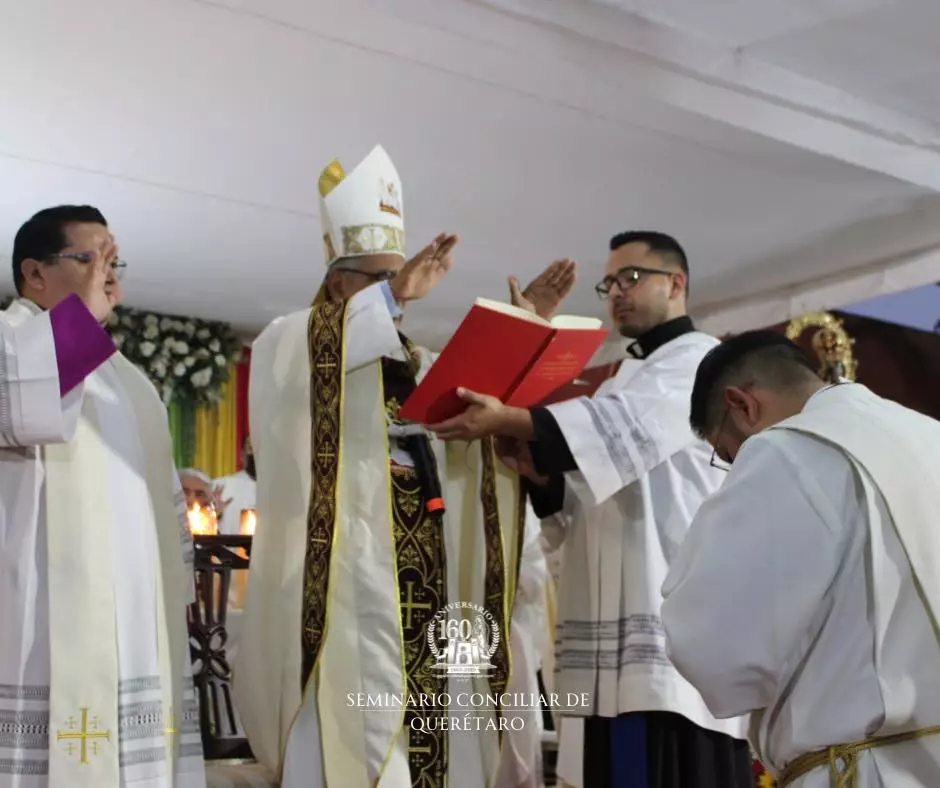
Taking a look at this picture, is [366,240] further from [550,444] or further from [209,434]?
[209,434]

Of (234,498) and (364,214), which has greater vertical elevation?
(364,214)

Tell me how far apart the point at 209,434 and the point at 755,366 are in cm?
733

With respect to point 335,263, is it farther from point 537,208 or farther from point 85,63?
point 537,208

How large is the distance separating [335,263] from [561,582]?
1.30 metres

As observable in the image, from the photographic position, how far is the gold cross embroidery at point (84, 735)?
292 centimetres

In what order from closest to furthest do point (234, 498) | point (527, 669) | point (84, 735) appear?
point (84, 735) < point (527, 669) < point (234, 498)

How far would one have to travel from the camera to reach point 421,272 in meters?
3.57

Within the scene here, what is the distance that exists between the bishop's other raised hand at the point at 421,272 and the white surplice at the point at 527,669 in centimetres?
160

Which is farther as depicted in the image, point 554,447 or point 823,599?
point 554,447

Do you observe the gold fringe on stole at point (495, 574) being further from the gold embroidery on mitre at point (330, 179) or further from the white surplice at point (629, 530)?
the gold embroidery on mitre at point (330, 179)

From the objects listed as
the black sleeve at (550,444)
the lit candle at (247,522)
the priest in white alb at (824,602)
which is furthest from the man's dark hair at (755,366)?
the lit candle at (247,522)

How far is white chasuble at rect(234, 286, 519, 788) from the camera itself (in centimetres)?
336

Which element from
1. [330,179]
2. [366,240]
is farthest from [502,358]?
[330,179]

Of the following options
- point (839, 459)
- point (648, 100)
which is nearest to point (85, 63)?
point (648, 100)
